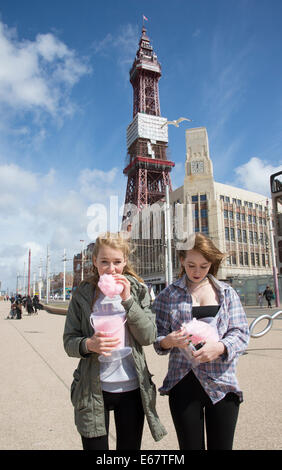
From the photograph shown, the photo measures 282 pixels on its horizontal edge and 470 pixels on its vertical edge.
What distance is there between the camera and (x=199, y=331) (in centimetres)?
184

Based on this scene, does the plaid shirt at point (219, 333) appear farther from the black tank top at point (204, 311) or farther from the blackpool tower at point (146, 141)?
the blackpool tower at point (146, 141)

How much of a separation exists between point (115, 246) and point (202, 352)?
2.49 ft

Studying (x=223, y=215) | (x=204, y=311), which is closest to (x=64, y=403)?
(x=204, y=311)

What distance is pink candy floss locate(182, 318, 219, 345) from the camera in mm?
1833

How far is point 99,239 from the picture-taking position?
2.04 meters

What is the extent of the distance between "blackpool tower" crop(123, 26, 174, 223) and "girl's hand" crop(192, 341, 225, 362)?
2246 inches

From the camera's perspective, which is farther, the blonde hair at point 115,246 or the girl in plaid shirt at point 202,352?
the blonde hair at point 115,246

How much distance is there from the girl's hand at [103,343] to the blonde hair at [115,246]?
365mm

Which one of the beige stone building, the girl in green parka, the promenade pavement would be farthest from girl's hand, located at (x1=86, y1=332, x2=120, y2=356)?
the beige stone building

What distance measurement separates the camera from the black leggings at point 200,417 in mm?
1881

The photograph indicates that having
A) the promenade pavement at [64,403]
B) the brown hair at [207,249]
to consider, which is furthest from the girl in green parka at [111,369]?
the promenade pavement at [64,403]

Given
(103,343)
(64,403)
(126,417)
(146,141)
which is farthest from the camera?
(146,141)

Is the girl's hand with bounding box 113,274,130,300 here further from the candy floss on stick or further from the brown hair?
the brown hair

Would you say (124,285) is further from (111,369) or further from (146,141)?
(146,141)
